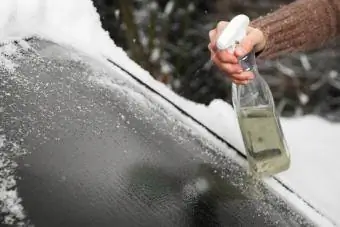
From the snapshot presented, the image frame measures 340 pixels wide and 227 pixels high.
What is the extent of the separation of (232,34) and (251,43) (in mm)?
118

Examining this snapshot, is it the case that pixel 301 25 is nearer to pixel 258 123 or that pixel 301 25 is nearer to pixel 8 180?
pixel 258 123

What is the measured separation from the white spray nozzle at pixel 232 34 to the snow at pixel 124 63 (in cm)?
45

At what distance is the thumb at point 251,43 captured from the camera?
1.31 m

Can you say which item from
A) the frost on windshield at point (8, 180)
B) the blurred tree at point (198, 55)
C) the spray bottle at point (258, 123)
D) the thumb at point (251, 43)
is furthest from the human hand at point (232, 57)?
the blurred tree at point (198, 55)

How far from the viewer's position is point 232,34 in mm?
1292

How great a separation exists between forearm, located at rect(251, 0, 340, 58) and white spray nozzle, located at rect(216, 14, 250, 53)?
0.31 m

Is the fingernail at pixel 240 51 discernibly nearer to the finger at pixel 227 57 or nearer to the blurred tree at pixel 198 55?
the finger at pixel 227 57

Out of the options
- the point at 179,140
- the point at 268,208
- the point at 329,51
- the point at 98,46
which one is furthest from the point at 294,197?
the point at 329,51

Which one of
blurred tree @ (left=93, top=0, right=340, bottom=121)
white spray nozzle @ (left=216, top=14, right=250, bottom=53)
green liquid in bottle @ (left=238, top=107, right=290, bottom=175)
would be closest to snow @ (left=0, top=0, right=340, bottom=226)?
green liquid in bottle @ (left=238, top=107, right=290, bottom=175)

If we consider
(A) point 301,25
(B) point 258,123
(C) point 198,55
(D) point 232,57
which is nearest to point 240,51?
(D) point 232,57

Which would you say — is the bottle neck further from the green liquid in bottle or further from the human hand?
the green liquid in bottle

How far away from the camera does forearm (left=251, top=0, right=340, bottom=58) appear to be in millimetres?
1672

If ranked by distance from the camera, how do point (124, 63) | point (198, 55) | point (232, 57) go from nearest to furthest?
point (232, 57) < point (124, 63) < point (198, 55)

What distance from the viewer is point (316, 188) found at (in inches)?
85.2
